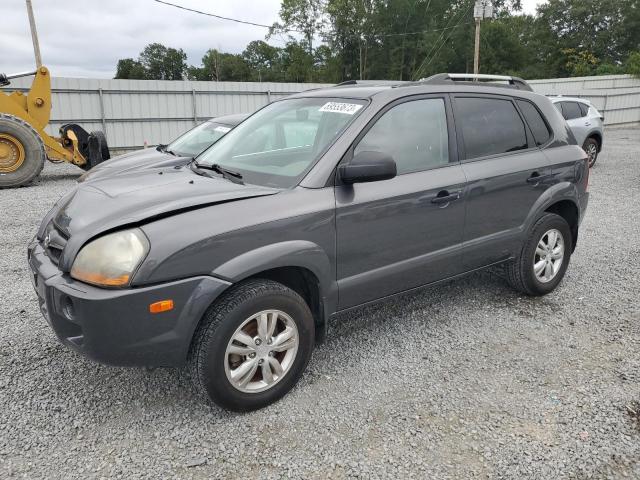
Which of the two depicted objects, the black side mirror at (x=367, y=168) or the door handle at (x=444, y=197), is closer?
the black side mirror at (x=367, y=168)

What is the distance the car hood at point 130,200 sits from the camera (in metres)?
2.49

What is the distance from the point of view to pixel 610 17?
51.8 meters

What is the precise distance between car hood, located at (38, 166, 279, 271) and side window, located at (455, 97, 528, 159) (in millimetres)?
1621

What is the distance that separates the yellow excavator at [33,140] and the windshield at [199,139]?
3397 mm

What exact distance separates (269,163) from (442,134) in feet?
3.99

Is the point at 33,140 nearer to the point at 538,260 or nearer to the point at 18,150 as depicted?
the point at 18,150

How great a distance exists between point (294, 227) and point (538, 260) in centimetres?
248

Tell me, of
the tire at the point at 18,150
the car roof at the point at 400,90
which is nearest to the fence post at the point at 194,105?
the tire at the point at 18,150

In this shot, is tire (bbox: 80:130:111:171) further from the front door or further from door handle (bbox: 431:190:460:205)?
door handle (bbox: 431:190:460:205)

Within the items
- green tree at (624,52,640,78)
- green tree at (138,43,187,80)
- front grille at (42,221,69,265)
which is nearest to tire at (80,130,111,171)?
front grille at (42,221,69,265)

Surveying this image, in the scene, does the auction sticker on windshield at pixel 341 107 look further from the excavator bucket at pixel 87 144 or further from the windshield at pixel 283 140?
the excavator bucket at pixel 87 144

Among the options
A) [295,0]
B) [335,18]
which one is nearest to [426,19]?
[335,18]

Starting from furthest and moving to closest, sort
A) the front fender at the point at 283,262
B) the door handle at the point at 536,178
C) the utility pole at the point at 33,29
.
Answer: the utility pole at the point at 33,29
the door handle at the point at 536,178
the front fender at the point at 283,262

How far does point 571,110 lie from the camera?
11.8 meters
